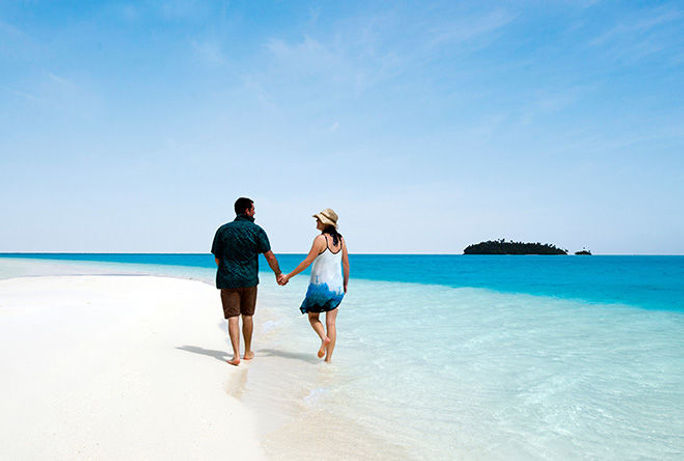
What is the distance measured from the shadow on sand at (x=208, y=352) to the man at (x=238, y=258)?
11.3 inches

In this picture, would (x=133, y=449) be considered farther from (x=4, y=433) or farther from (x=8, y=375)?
(x=8, y=375)

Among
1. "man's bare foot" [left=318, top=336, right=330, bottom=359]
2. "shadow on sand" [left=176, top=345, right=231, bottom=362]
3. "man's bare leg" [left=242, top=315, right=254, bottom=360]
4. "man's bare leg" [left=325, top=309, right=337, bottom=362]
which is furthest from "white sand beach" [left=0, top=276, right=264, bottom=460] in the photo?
"man's bare leg" [left=325, top=309, right=337, bottom=362]

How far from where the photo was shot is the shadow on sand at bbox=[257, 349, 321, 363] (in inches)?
236

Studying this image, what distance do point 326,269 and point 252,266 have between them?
0.94 m

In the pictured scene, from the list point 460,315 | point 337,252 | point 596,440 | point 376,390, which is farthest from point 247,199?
point 460,315

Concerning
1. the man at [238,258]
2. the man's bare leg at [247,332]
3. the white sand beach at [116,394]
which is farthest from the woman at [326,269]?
the white sand beach at [116,394]

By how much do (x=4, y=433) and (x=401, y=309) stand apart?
10362mm

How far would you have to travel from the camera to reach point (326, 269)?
5520 millimetres

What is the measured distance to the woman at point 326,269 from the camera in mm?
5465

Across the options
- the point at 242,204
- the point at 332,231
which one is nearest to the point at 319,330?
the point at 332,231

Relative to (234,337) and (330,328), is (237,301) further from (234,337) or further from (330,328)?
(330,328)

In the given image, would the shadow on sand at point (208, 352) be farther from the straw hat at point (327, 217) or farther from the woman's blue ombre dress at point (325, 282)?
the straw hat at point (327, 217)

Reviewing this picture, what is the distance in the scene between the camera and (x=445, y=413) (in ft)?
13.0

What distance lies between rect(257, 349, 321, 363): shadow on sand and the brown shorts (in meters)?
0.97
